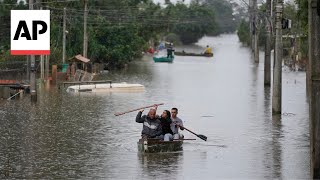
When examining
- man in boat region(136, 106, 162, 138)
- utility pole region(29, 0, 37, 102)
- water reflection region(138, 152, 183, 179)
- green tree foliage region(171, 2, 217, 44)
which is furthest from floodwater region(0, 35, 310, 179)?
green tree foliage region(171, 2, 217, 44)

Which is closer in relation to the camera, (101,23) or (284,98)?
(284,98)

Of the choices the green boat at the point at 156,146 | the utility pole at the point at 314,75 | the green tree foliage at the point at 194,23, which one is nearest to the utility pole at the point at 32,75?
the green boat at the point at 156,146

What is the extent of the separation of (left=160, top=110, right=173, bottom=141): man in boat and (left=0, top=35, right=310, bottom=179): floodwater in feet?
1.75

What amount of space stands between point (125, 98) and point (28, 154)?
18.6 m

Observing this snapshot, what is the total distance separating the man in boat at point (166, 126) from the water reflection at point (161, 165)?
50 centimetres

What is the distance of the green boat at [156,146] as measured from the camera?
70.1 feet

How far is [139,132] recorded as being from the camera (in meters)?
26.4

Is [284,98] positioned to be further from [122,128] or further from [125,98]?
[122,128]

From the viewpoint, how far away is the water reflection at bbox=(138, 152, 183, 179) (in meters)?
18.5

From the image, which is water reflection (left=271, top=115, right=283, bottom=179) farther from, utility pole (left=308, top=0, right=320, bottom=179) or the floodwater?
utility pole (left=308, top=0, right=320, bottom=179)

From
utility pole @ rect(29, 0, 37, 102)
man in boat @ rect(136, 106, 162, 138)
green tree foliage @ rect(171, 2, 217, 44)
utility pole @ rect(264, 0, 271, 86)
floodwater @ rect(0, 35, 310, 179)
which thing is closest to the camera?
floodwater @ rect(0, 35, 310, 179)

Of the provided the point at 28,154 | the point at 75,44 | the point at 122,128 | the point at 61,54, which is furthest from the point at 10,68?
the point at 28,154

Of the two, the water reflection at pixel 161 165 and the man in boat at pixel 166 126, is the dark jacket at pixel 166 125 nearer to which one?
the man in boat at pixel 166 126

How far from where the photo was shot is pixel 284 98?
135 ft
